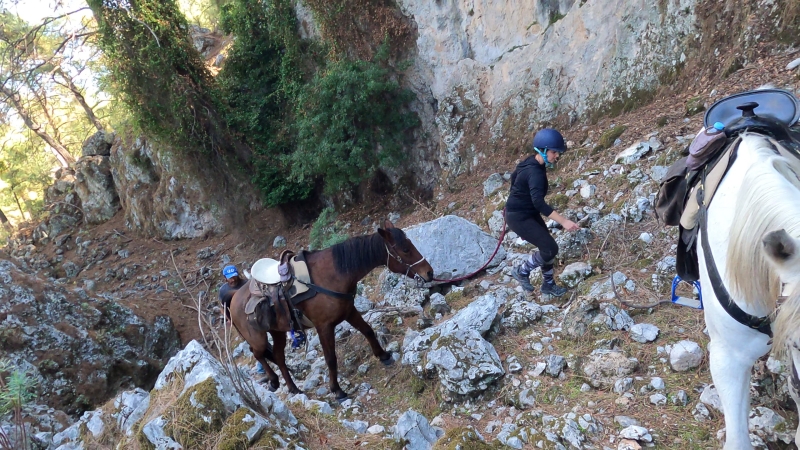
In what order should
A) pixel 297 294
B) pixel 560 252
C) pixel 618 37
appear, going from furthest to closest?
pixel 618 37
pixel 560 252
pixel 297 294

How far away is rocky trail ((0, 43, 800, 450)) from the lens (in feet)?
8.96

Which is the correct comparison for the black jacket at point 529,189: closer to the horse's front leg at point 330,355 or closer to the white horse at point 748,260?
the white horse at point 748,260

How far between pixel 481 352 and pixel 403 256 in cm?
121

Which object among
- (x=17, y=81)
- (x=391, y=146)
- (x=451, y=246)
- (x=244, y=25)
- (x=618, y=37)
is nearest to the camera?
(x=451, y=246)

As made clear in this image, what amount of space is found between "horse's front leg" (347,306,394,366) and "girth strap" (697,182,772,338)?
315 cm

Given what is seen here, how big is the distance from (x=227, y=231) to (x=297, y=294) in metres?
9.56

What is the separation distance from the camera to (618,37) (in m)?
6.79

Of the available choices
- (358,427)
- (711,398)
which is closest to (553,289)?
(711,398)

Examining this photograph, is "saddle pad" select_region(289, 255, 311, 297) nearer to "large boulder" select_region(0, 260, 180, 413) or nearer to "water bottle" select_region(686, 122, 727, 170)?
"water bottle" select_region(686, 122, 727, 170)

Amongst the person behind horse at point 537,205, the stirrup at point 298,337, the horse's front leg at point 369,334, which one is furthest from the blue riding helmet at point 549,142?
the stirrup at point 298,337

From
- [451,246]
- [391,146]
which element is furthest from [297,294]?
[391,146]

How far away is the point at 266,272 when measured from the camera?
4.62 meters

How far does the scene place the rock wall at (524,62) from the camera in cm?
656

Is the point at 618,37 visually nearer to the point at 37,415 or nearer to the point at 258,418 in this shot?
the point at 258,418
